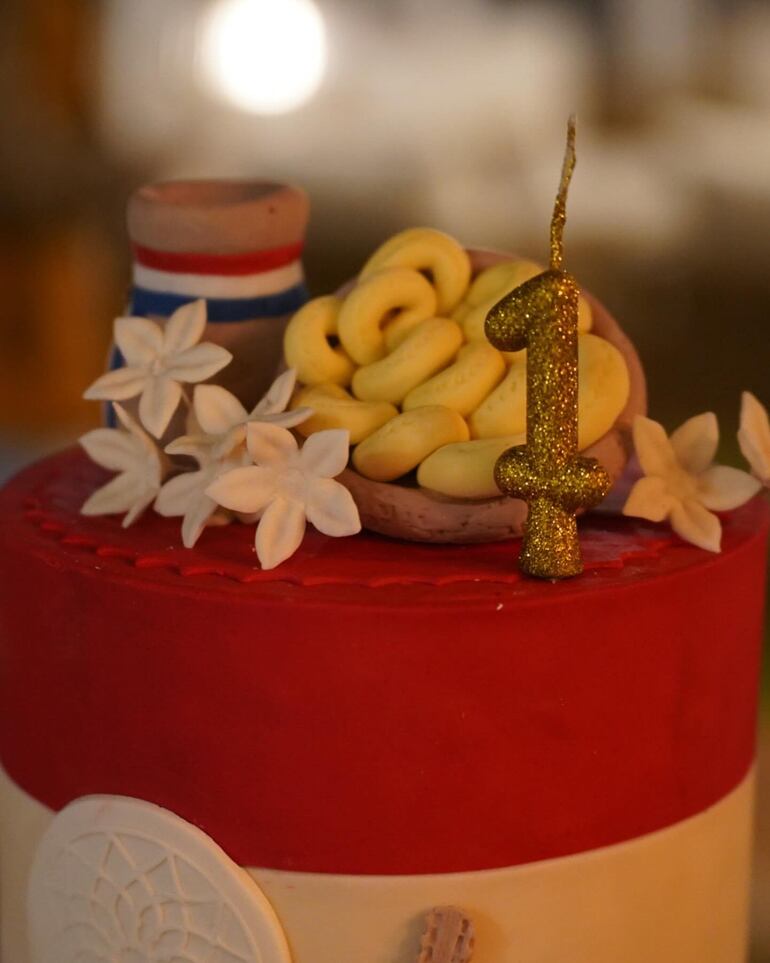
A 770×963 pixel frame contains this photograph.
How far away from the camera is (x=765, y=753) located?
2.11 metres

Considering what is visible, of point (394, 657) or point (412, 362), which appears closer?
point (394, 657)

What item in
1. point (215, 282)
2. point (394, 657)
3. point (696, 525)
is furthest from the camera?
point (215, 282)

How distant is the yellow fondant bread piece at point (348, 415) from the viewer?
97 cm

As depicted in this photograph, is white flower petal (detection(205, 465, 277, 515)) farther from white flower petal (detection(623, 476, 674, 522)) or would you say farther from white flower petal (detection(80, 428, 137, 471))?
white flower petal (detection(623, 476, 674, 522))

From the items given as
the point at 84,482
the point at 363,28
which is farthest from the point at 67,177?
the point at 84,482

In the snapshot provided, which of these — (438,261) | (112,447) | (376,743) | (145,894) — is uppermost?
(438,261)

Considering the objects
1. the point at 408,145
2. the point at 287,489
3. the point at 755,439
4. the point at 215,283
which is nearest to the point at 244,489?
the point at 287,489

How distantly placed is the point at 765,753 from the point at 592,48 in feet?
4.44

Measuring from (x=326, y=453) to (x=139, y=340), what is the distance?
190 mm

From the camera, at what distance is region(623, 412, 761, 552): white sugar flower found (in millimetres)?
956

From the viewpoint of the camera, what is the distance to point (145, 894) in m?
0.91

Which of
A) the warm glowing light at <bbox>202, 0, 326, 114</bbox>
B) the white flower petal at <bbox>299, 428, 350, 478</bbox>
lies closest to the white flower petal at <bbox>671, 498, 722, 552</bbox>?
the white flower petal at <bbox>299, 428, 350, 478</bbox>

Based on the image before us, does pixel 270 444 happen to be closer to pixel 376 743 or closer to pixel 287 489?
pixel 287 489

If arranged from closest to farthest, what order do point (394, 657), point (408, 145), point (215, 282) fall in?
1. point (394, 657)
2. point (215, 282)
3. point (408, 145)
